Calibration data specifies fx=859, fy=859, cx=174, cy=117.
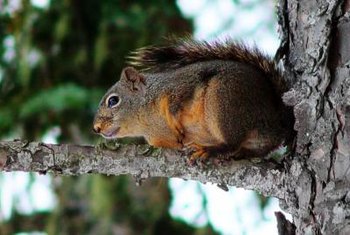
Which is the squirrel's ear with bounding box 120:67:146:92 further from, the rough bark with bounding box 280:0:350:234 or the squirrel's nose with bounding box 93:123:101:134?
the rough bark with bounding box 280:0:350:234

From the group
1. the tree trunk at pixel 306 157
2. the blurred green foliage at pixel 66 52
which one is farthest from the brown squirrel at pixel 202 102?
the blurred green foliage at pixel 66 52

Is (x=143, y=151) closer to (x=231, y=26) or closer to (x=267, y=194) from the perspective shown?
(x=267, y=194)

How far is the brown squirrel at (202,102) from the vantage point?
2.18 metres

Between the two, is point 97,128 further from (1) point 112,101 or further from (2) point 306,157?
(2) point 306,157

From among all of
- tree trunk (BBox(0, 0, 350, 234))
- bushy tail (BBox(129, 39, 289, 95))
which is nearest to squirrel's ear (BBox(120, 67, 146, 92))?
bushy tail (BBox(129, 39, 289, 95))

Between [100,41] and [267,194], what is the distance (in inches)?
66.1

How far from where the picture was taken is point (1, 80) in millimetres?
3551

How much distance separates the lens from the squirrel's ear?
8.57ft

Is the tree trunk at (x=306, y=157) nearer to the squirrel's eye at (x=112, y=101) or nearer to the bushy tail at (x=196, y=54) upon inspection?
the bushy tail at (x=196, y=54)

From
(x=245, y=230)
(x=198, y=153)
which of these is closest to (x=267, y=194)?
(x=198, y=153)

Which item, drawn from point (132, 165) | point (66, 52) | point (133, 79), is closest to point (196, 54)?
point (133, 79)

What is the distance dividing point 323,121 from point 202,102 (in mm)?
473

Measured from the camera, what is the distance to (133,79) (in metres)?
2.64

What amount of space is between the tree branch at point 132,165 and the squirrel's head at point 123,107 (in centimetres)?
62
